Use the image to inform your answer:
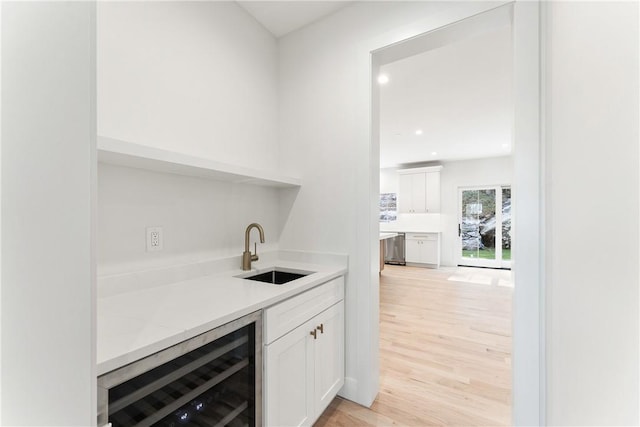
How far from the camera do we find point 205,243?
5.21 feet

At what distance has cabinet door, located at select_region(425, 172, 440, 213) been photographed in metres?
6.55

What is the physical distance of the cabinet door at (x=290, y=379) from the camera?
3.67 feet

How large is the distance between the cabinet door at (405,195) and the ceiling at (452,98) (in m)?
1.46

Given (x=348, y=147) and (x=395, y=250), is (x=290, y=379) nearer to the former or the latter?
(x=348, y=147)

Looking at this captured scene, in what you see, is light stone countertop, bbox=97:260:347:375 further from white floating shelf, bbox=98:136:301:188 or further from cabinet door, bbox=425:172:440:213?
cabinet door, bbox=425:172:440:213

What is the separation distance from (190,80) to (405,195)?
616cm

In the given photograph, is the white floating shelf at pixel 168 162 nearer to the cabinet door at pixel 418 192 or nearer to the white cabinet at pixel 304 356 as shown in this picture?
the white cabinet at pixel 304 356

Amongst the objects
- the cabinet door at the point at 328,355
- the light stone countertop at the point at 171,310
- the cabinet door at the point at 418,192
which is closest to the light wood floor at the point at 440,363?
the cabinet door at the point at 328,355

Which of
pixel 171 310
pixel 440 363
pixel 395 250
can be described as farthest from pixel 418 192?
pixel 171 310

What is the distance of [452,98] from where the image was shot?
10.5 feet

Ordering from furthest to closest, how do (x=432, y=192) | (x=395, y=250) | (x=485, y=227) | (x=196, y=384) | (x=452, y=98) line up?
1. (x=395, y=250)
2. (x=432, y=192)
3. (x=485, y=227)
4. (x=452, y=98)
5. (x=196, y=384)
